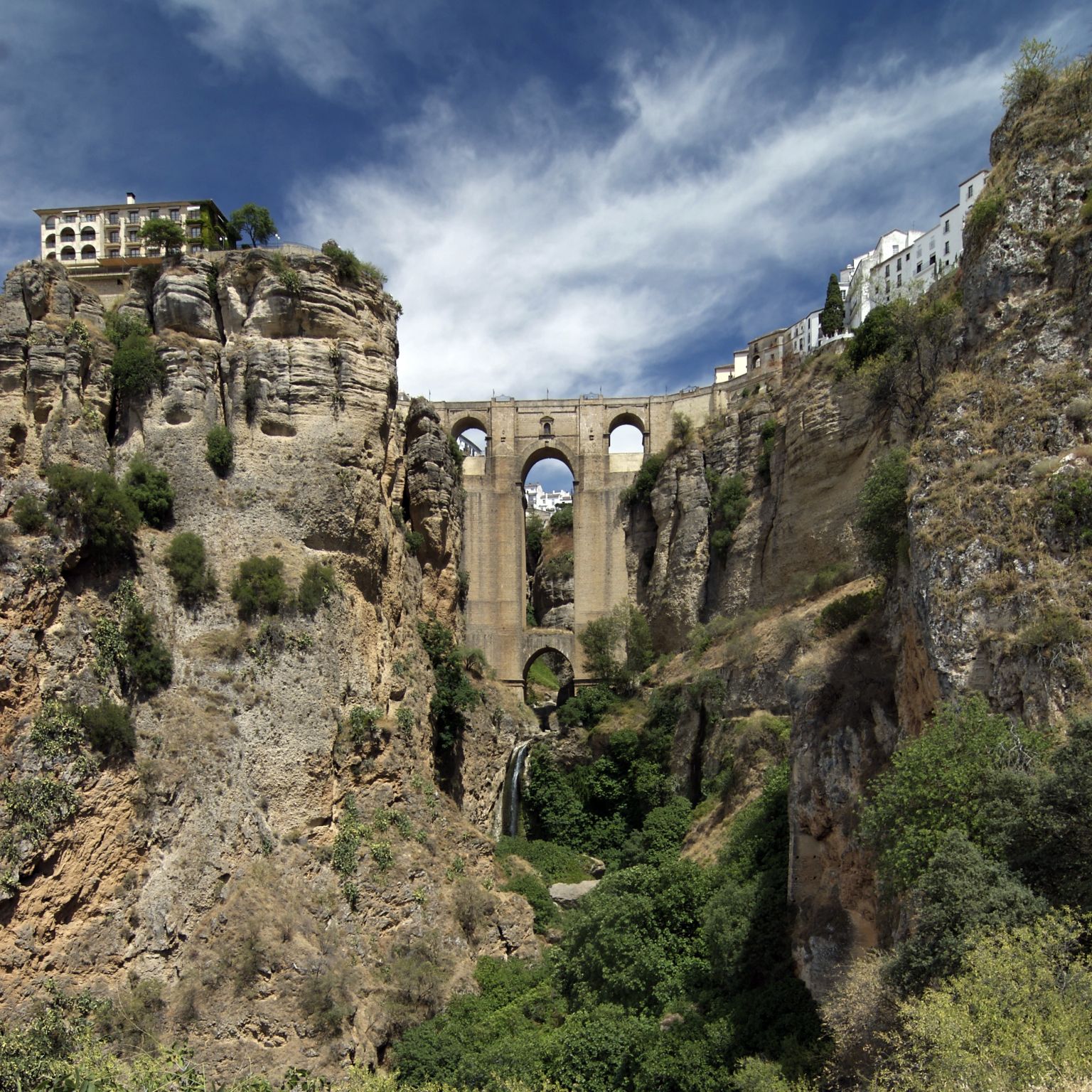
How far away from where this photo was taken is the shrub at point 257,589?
22891 millimetres

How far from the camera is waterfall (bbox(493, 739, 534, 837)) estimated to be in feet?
106

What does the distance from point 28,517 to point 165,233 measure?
35.1 feet

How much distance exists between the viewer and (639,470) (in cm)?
4266

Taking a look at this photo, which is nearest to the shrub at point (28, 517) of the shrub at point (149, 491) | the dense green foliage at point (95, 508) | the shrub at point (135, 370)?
the dense green foliage at point (95, 508)

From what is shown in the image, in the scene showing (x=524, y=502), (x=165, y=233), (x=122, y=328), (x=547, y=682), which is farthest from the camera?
(x=547, y=682)

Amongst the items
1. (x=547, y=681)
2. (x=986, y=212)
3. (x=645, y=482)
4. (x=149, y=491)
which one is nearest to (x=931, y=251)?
(x=645, y=482)

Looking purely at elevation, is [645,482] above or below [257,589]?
above

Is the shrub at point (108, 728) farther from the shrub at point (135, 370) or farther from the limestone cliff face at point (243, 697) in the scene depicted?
the shrub at point (135, 370)

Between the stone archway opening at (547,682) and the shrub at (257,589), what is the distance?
684 inches

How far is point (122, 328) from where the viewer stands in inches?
977

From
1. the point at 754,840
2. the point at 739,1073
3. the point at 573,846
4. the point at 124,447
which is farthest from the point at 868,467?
the point at 124,447

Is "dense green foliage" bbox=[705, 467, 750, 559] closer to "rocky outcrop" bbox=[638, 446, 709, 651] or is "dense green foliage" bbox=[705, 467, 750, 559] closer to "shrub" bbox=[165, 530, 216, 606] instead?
"rocky outcrop" bbox=[638, 446, 709, 651]

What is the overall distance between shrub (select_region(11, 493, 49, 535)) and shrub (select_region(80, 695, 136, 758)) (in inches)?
152

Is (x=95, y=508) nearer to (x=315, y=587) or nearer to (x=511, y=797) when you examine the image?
(x=315, y=587)
